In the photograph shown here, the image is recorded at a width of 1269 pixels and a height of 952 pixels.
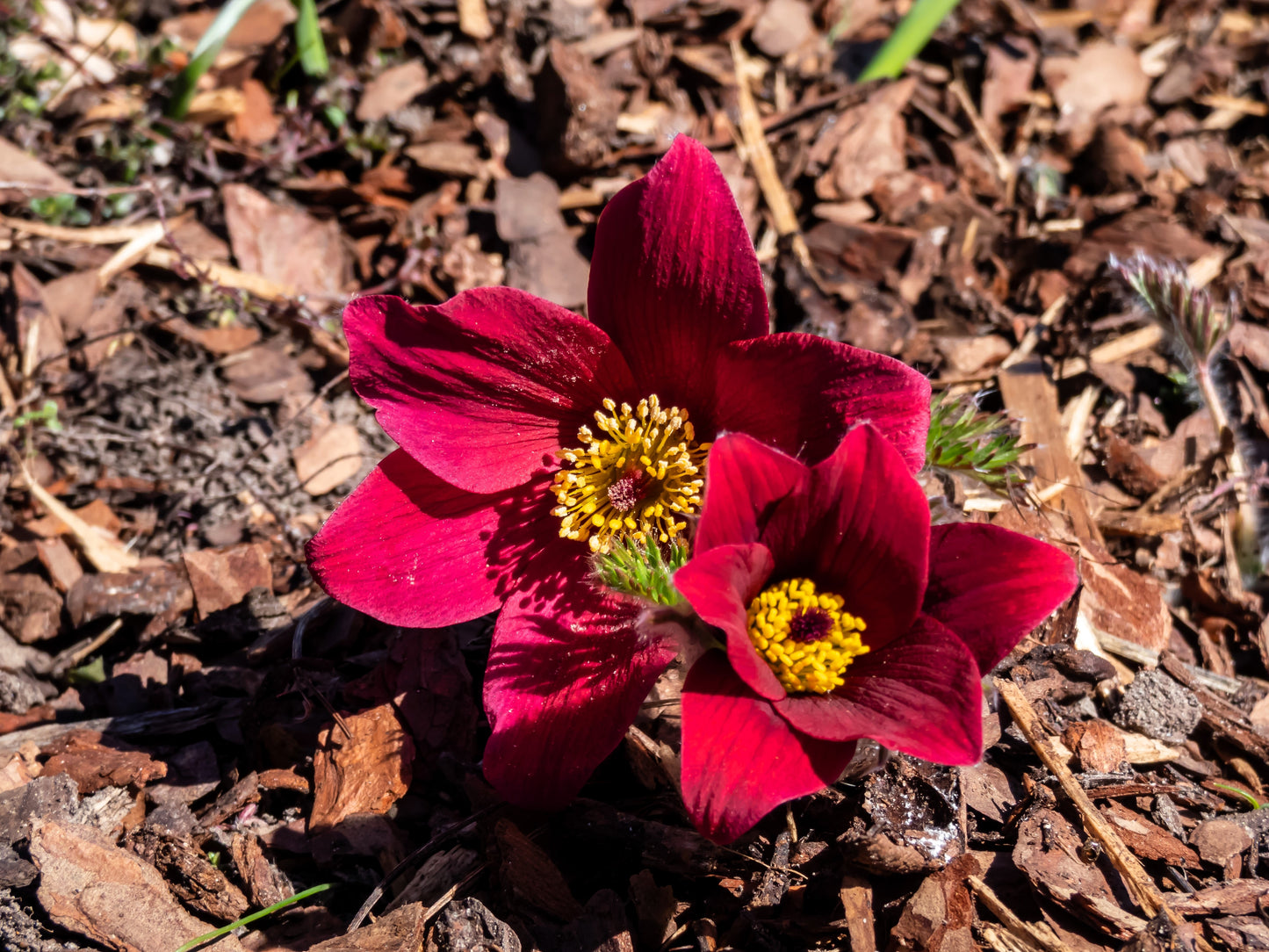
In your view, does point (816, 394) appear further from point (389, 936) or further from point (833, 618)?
point (389, 936)

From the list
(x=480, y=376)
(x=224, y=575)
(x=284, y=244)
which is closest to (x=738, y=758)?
(x=480, y=376)

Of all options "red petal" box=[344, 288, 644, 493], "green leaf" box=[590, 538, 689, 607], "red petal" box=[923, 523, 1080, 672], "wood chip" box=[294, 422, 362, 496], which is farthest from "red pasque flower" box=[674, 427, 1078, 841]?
"wood chip" box=[294, 422, 362, 496]

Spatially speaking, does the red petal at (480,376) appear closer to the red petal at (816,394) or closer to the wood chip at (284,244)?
the red petal at (816,394)

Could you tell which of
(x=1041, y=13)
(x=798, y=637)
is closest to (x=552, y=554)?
(x=798, y=637)

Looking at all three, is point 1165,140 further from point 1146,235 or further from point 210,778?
point 210,778

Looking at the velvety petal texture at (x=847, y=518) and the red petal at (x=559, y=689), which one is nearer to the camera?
the velvety petal texture at (x=847, y=518)

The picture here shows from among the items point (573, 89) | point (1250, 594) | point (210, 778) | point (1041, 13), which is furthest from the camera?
point (1041, 13)

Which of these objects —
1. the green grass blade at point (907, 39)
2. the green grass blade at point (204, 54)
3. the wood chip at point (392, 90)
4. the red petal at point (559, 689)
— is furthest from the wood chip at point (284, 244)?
the green grass blade at point (907, 39)
